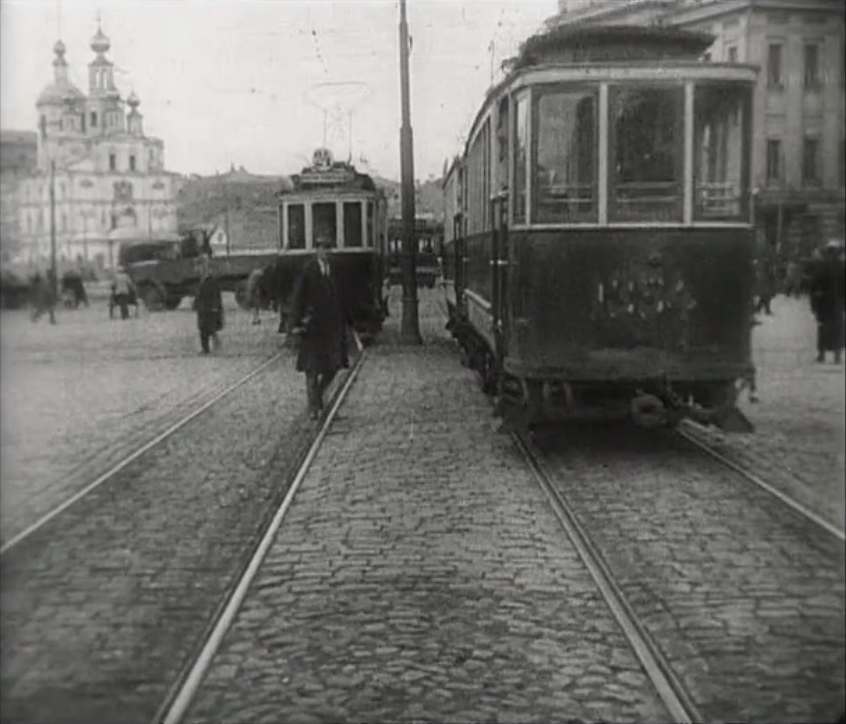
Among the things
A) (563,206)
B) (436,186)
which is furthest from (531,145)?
(436,186)

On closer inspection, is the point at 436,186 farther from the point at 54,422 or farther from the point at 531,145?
the point at 54,422

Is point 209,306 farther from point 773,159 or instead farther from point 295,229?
point 773,159

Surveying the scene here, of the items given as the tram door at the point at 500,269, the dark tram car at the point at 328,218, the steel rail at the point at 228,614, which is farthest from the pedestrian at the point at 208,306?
the tram door at the point at 500,269

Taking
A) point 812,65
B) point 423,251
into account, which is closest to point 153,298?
point 812,65

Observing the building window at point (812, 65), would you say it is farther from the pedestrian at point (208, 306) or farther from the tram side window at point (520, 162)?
the tram side window at point (520, 162)

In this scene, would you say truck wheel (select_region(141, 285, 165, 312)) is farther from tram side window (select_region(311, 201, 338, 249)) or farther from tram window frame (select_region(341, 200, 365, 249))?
tram window frame (select_region(341, 200, 365, 249))
